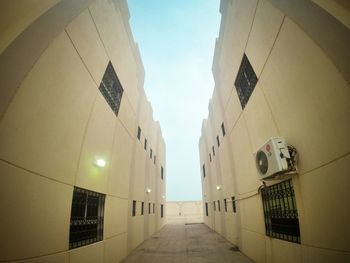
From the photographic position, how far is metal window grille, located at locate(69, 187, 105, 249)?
4.43m

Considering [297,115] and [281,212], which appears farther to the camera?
[281,212]

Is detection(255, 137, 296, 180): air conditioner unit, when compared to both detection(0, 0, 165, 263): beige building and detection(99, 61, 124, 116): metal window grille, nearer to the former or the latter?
detection(0, 0, 165, 263): beige building

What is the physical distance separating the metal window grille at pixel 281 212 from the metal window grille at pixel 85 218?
4.81 meters

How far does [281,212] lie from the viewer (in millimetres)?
4547

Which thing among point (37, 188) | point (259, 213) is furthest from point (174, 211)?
point (37, 188)

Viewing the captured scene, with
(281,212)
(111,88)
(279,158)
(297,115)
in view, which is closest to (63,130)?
(111,88)

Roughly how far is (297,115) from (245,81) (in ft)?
9.60

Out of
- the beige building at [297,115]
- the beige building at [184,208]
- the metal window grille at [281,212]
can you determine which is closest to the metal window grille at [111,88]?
the beige building at [297,115]

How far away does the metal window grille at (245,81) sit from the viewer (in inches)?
225

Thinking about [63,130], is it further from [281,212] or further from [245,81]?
[245,81]

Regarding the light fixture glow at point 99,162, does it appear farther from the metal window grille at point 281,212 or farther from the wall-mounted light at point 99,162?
the metal window grille at point 281,212

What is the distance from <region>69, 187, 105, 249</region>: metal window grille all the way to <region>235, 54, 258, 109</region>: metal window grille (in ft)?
18.3

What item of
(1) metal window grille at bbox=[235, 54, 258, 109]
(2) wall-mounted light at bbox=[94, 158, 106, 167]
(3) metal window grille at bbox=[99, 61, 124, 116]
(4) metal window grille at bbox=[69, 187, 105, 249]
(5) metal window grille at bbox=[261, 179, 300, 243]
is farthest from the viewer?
(3) metal window grille at bbox=[99, 61, 124, 116]

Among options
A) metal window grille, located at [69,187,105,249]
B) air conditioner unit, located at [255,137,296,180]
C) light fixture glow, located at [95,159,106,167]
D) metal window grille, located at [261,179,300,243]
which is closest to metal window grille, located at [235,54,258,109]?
air conditioner unit, located at [255,137,296,180]
